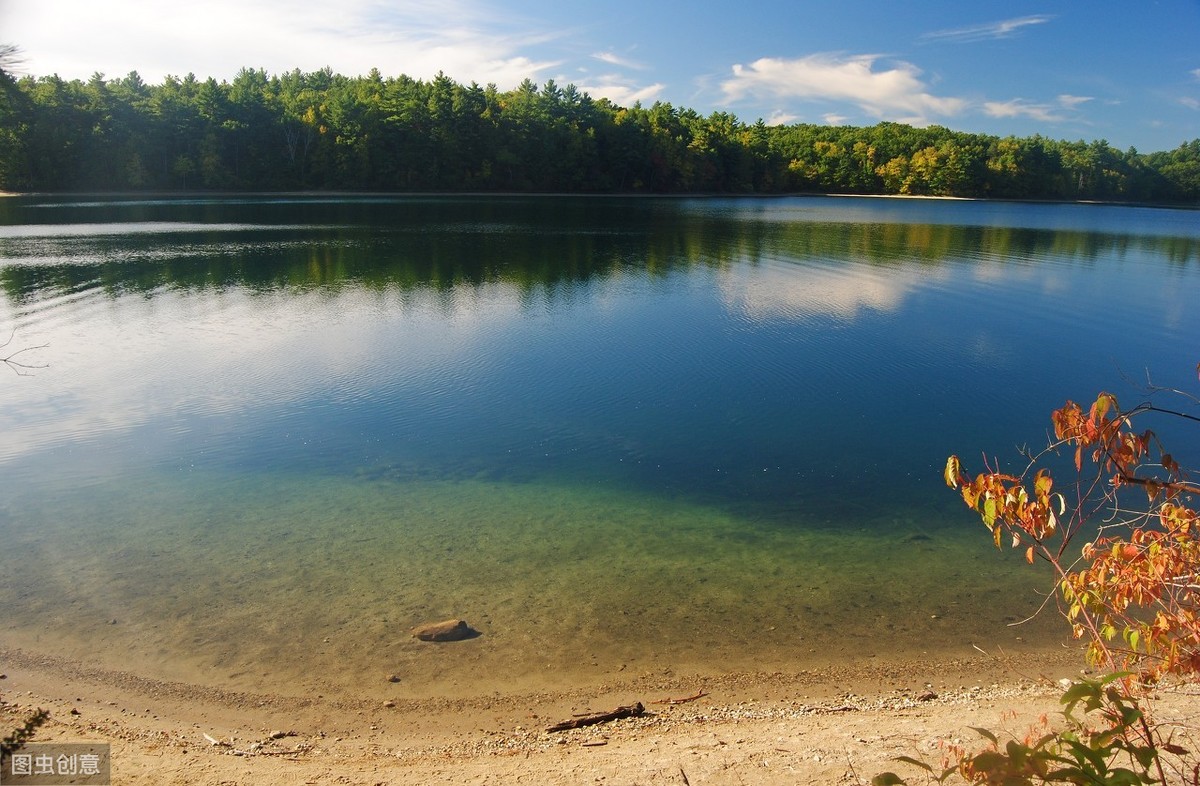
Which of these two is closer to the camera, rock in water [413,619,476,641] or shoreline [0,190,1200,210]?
rock in water [413,619,476,641]

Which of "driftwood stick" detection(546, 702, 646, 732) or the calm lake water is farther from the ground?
the calm lake water

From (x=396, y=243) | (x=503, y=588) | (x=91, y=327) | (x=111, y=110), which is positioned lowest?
(x=503, y=588)

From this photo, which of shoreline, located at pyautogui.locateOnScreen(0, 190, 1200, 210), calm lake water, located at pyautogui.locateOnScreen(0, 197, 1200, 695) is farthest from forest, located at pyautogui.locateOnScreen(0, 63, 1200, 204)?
calm lake water, located at pyautogui.locateOnScreen(0, 197, 1200, 695)

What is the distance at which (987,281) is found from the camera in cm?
2819

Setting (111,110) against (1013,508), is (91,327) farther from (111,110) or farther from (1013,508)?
(111,110)

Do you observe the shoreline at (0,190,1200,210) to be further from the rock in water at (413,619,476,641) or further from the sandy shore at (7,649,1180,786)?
the sandy shore at (7,649,1180,786)

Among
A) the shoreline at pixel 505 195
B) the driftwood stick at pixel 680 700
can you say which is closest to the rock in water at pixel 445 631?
the driftwood stick at pixel 680 700

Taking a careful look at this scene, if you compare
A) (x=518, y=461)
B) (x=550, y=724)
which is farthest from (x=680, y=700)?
(x=518, y=461)

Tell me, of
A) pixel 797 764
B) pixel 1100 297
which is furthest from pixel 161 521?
pixel 1100 297

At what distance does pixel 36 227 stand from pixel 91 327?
26527 millimetres

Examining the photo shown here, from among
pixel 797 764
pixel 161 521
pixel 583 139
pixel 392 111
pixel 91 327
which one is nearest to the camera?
pixel 797 764

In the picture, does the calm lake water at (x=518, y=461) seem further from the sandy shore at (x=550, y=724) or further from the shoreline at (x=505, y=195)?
the shoreline at (x=505, y=195)

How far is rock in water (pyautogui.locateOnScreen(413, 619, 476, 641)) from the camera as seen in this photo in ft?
23.0

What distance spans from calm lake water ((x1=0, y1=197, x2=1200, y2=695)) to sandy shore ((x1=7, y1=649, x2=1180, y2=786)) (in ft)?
0.98
